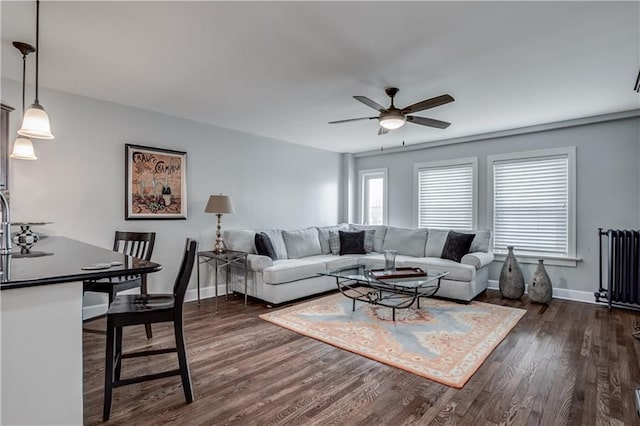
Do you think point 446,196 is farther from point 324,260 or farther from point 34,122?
point 34,122

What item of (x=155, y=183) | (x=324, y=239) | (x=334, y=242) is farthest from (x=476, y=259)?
(x=155, y=183)

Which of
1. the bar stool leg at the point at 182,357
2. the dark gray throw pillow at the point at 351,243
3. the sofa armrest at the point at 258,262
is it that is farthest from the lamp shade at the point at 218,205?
the bar stool leg at the point at 182,357

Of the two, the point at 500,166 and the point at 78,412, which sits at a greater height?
the point at 500,166

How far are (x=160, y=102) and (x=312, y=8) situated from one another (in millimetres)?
2493

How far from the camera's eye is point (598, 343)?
304 cm

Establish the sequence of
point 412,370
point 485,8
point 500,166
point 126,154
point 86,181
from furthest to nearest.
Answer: point 500,166 < point 126,154 < point 86,181 < point 412,370 < point 485,8

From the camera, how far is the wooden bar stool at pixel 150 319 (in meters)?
1.91

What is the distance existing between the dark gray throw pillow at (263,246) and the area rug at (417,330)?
83 cm

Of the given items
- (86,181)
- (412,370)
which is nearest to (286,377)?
(412,370)

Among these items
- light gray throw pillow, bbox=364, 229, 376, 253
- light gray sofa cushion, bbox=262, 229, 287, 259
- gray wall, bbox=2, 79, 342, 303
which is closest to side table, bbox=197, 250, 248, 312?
gray wall, bbox=2, 79, 342, 303

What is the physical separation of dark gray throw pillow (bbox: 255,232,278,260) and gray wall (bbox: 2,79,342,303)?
1.97ft

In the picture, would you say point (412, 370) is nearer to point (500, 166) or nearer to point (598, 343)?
point (598, 343)

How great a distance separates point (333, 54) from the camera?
8.69ft

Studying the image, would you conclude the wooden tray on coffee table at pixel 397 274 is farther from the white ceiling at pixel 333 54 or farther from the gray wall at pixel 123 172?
the gray wall at pixel 123 172
